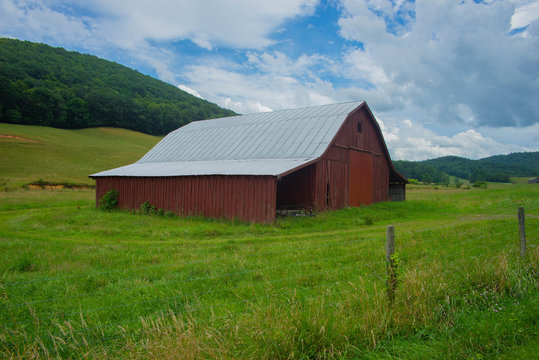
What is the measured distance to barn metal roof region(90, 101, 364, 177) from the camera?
19312mm

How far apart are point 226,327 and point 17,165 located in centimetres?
5084

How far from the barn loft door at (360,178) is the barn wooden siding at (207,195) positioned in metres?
7.88

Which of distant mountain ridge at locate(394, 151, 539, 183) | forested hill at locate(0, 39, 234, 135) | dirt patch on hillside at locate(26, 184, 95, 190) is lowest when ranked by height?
dirt patch on hillside at locate(26, 184, 95, 190)

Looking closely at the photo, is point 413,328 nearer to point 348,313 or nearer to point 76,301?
point 348,313

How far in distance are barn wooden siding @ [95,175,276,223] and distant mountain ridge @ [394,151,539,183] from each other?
7454 cm

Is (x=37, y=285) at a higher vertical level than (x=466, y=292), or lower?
lower

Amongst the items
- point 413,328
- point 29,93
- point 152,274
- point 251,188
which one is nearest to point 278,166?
point 251,188

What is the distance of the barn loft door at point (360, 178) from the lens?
21939mm

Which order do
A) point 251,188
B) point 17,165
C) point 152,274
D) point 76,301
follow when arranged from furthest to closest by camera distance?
point 17,165 → point 251,188 → point 152,274 → point 76,301

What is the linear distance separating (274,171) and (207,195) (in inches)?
167

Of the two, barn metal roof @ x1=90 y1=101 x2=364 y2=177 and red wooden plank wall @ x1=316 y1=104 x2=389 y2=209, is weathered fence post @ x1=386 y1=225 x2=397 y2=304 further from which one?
red wooden plank wall @ x1=316 y1=104 x2=389 y2=209

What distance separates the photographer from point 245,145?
2394cm

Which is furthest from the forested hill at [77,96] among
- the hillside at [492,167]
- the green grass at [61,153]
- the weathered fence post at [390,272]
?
the weathered fence post at [390,272]

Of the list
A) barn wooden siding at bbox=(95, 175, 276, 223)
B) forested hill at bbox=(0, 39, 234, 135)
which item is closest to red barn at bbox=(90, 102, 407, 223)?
barn wooden siding at bbox=(95, 175, 276, 223)
